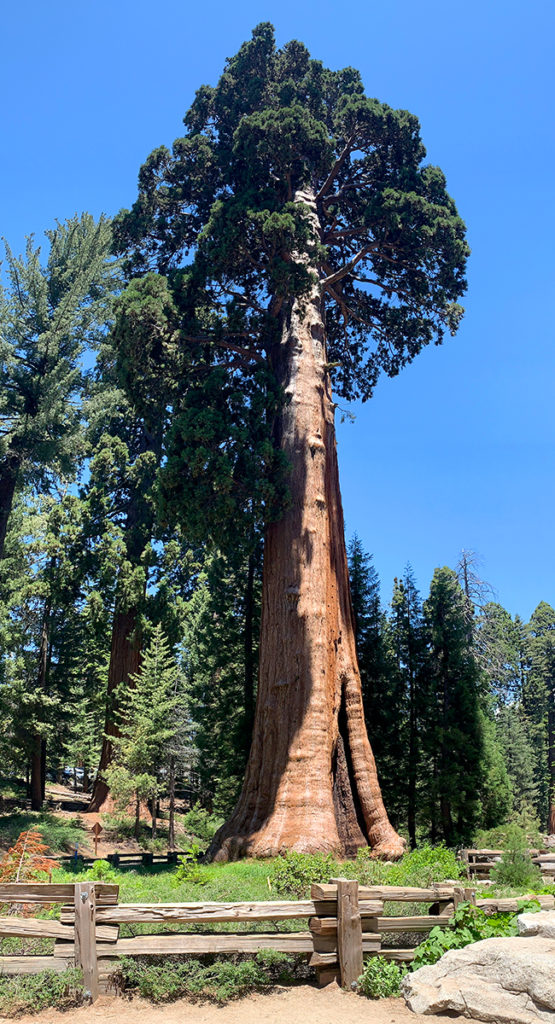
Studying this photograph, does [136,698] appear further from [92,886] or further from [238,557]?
[92,886]

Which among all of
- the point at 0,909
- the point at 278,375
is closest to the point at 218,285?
the point at 278,375

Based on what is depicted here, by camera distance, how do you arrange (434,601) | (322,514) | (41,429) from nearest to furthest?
1. (322,514)
2. (41,429)
3. (434,601)

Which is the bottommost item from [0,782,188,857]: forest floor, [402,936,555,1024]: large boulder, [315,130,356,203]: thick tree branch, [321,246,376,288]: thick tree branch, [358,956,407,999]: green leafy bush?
[0,782,188,857]: forest floor

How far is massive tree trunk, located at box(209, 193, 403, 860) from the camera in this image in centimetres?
1293

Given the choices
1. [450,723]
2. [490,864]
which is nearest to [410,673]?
[450,723]

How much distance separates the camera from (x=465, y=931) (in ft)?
22.7

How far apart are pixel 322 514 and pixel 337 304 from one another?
28.6 ft

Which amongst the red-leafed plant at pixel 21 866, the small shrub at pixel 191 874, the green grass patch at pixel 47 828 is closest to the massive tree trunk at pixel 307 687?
the small shrub at pixel 191 874

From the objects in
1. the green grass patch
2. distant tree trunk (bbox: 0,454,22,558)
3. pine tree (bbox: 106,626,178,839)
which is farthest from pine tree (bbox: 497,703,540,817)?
distant tree trunk (bbox: 0,454,22,558)

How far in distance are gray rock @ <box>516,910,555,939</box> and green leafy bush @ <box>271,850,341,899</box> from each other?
3.71 metres

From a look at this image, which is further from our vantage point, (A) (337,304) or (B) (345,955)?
(A) (337,304)

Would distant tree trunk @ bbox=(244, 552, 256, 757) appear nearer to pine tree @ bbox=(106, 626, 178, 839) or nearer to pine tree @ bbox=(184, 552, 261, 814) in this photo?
pine tree @ bbox=(184, 552, 261, 814)

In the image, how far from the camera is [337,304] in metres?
21.7

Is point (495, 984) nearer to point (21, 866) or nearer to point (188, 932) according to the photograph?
point (188, 932)
